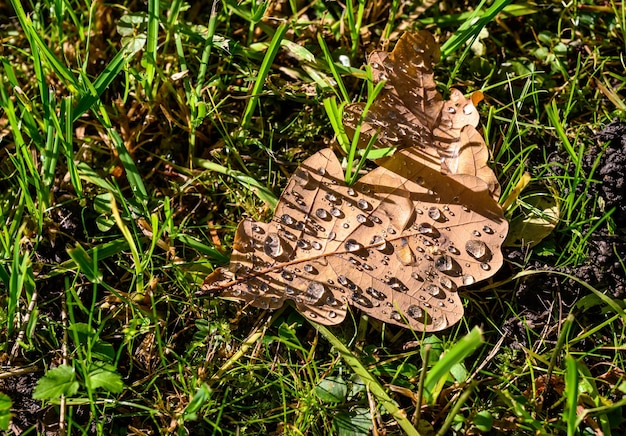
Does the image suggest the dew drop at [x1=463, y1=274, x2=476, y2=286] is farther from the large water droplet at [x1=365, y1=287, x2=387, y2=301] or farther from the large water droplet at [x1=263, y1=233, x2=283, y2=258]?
the large water droplet at [x1=263, y1=233, x2=283, y2=258]

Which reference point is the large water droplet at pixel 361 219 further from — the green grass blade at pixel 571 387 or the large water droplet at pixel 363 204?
the green grass blade at pixel 571 387

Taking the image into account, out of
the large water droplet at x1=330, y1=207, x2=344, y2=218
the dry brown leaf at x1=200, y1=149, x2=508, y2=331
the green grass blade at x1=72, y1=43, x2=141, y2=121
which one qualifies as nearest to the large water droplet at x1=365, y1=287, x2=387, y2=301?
the dry brown leaf at x1=200, y1=149, x2=508, y2=331

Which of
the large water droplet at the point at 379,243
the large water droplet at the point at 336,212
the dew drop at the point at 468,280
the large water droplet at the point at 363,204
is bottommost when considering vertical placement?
the dew drop at the point at 468,280

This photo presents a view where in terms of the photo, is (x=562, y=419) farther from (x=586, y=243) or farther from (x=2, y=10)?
(x=2, y=10)

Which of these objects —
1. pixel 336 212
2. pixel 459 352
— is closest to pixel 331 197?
pixel 336 212

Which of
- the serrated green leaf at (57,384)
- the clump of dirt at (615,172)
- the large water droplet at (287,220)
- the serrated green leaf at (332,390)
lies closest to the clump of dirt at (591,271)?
the clump of dirt at (615,172)

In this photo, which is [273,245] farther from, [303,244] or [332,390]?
[332,390]
